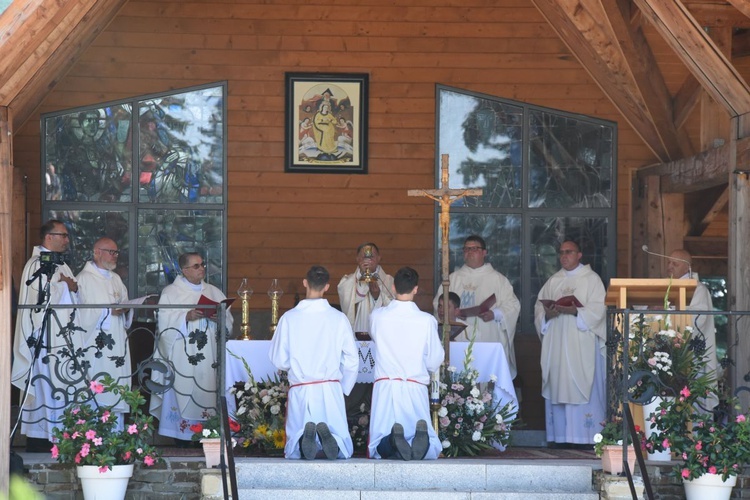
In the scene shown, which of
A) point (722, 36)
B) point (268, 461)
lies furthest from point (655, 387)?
point (722, 36)

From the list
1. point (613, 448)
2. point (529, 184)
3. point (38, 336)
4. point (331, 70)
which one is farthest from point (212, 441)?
point (529, 184)

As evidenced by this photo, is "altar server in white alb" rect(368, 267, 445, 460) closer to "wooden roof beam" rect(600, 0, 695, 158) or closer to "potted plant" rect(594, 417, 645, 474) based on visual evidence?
"potted plant" rect(594, 417, 645, 474)

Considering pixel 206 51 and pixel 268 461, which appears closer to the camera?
pixel 268 461

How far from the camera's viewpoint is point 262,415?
8.75 m

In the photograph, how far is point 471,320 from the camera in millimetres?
11125

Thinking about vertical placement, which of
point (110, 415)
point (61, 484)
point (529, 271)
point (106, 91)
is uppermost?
point (106, 91)

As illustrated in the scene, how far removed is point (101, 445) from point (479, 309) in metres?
4.11

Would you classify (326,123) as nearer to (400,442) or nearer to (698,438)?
(400,442)

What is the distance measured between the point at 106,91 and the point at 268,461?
526 centimetres

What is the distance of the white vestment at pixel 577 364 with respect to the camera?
1074cm

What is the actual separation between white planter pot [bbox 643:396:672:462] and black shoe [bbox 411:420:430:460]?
162 cm

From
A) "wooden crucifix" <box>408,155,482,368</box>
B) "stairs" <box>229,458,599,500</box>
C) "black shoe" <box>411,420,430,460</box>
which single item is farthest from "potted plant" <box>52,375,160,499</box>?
"wooden crucifix" <box>408,155,482,368</box>

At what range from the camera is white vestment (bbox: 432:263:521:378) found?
11.1 m

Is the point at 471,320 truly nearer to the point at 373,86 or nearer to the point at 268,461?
the point at 373,86
